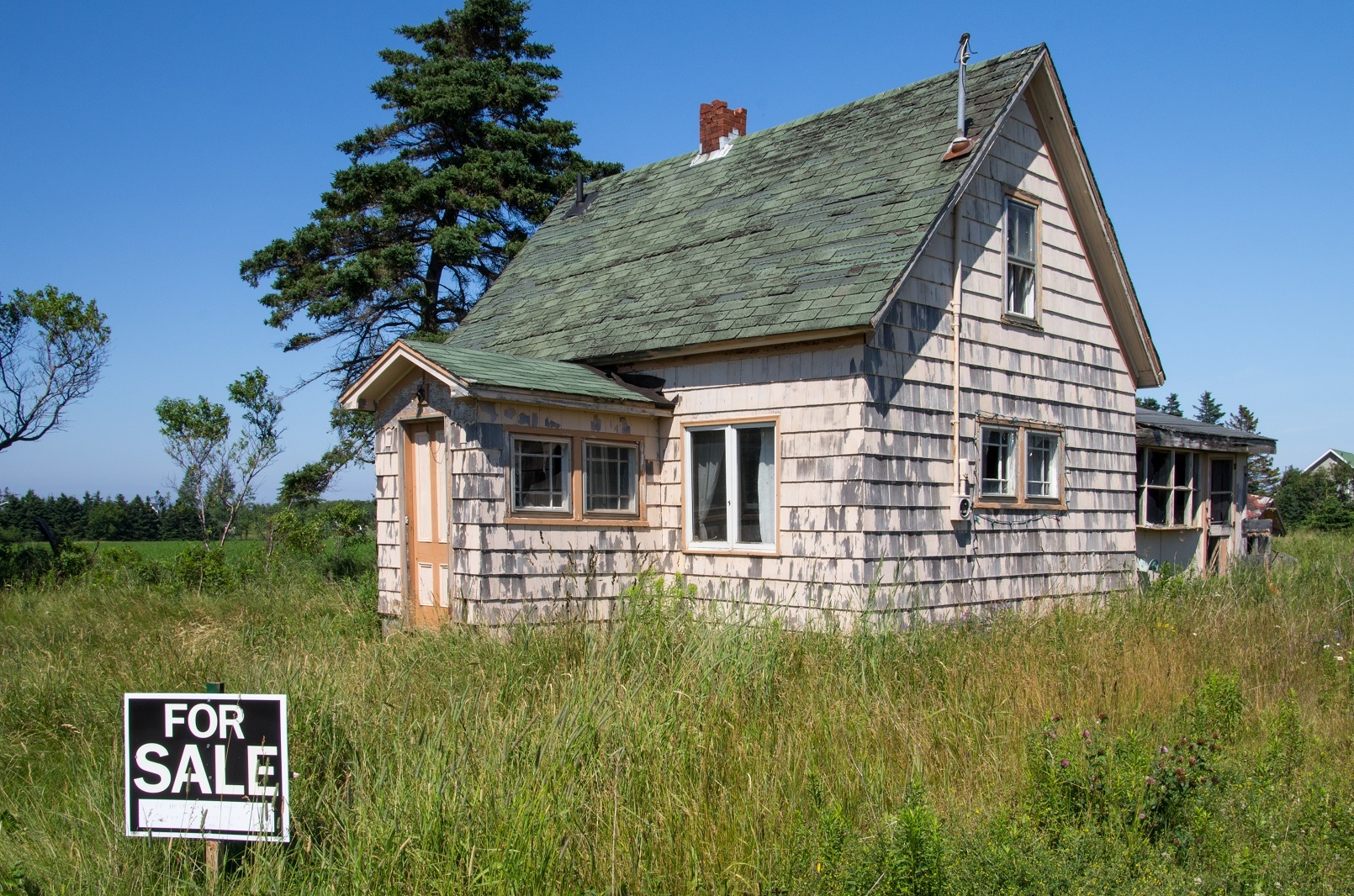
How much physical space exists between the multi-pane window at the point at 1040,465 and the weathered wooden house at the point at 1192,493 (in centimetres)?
265

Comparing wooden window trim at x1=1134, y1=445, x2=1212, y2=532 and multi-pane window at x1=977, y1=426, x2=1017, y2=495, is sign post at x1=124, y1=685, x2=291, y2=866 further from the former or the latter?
wooden window trim at x1=1134, y1=445, x2=1212, y2=532

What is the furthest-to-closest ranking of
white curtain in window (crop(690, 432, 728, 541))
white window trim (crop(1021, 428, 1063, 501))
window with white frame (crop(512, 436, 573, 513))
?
white window trim (crop(1021, 428, 1063, 501)) → white curtain in window (crop(690, 432, 728, 541)) → window with white frame (crop(512, 436, 573, 513))

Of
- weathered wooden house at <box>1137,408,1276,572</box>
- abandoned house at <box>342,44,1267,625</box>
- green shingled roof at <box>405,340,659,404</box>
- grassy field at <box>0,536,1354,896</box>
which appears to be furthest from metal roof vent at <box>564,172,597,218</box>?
grassy field at <box>0,536,1354,896</box>

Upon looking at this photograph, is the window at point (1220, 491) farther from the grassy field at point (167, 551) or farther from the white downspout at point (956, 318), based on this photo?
the grassy field at point (167, 551)

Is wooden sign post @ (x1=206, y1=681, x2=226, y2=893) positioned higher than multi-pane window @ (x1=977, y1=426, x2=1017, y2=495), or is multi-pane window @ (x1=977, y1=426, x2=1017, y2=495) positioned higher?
multi-pane window @ (x1=977, y1=426, x2=1017, y2=495)

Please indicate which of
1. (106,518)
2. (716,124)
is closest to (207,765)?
(716,124)

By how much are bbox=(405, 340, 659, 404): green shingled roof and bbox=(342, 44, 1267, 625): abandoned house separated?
50mm

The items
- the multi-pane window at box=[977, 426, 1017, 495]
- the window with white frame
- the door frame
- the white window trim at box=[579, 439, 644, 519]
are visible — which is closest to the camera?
the window with white frame

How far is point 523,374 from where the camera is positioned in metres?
10.8

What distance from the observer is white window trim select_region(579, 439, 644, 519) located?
11156 mm

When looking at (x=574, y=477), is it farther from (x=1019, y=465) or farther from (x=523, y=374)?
(x=1019, y=465)

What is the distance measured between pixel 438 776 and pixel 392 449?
25.0ft

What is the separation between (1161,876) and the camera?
4375mm

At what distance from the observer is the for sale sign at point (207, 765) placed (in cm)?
414
